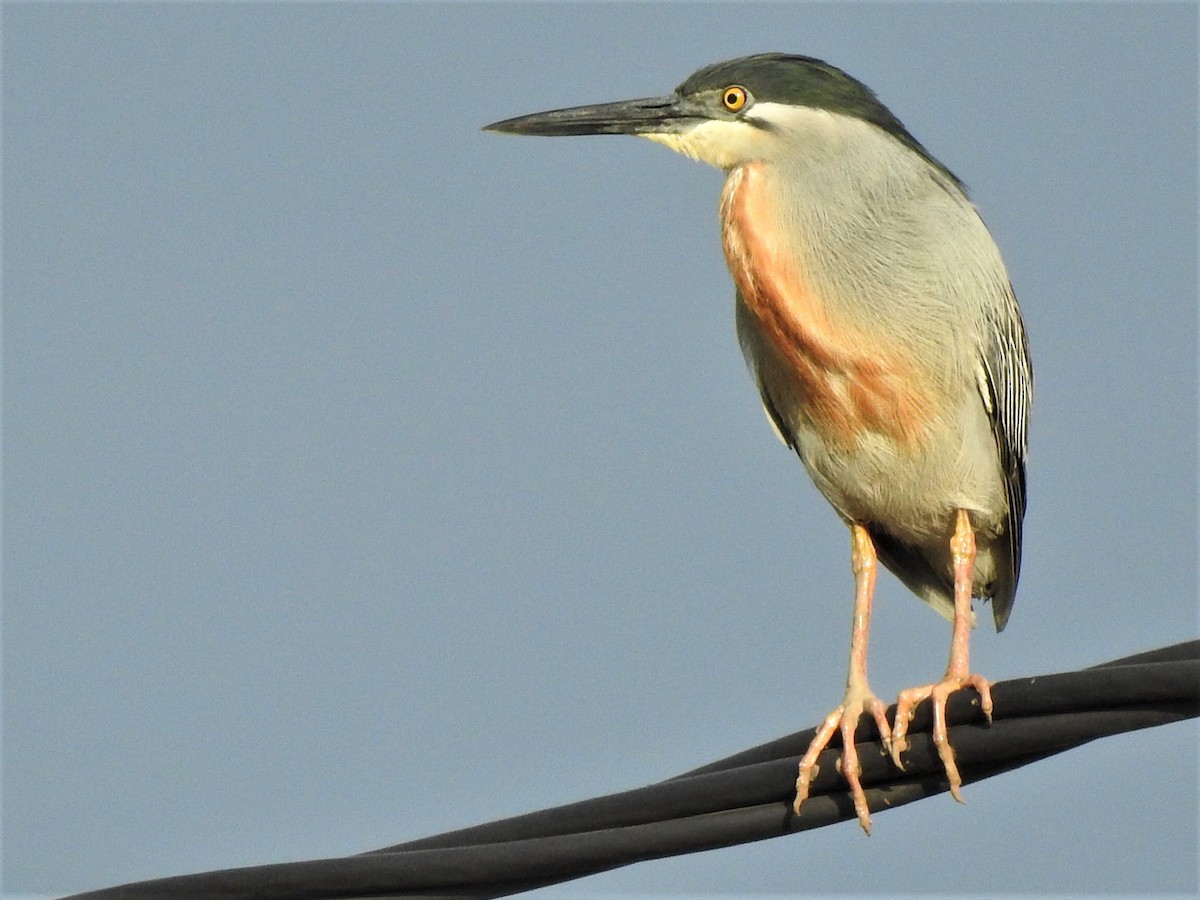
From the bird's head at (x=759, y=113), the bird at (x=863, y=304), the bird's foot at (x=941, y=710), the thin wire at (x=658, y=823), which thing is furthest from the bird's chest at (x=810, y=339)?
the thin wire at (x=658, y=823)

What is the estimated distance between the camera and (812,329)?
5.73 meters

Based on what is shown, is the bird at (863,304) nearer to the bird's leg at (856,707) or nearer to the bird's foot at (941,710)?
the bird's leg at (856,707)

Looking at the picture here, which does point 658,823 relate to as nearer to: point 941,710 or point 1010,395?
point 941,710

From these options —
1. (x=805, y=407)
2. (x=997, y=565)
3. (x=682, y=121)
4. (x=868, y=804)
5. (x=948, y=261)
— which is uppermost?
(x=682, y=121)

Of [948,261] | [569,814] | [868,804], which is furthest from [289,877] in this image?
[948,261]

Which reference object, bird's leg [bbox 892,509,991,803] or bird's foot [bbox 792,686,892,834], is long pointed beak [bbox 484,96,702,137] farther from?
bird's foot [bbox 792,686,892,834]

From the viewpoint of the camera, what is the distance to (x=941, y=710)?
4.52 m

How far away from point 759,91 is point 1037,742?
10.4 feet

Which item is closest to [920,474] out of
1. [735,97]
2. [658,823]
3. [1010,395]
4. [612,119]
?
[1010,395]

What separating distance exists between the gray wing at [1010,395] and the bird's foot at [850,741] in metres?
1.13

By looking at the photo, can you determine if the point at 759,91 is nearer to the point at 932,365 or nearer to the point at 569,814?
the point at 932,365

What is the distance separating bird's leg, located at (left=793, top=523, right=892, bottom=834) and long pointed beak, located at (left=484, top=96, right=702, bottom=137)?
5.75 ft

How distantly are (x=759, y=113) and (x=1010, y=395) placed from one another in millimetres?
1409

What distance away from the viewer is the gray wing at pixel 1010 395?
5.97m
